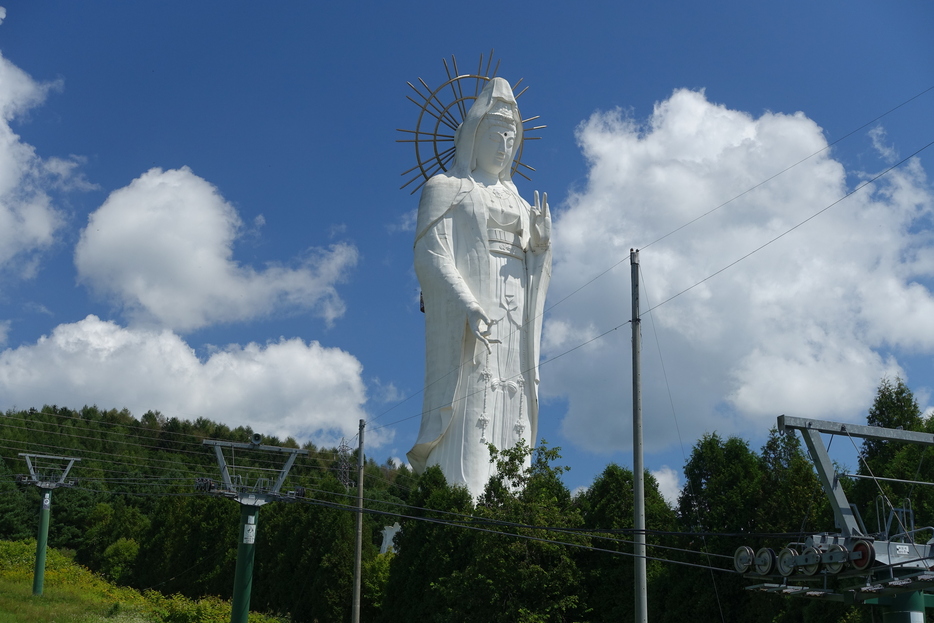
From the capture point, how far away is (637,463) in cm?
1362

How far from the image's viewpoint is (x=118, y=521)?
41.3 m

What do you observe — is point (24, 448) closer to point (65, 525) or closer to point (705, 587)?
point (65, 525)

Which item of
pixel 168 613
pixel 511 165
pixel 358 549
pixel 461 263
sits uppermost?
pixel 511 165

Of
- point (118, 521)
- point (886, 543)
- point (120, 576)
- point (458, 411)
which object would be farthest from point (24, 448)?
point (886, 543)

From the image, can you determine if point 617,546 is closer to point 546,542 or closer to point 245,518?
point 546,542

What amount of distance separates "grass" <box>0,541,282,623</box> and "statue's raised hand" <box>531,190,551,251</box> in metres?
12.0

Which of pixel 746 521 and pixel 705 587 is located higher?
pixel 746 521

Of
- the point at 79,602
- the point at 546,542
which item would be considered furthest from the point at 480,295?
the point at 79,602

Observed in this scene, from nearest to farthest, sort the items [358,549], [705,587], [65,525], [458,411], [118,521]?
1. [705,587]
2. [358,549]
3. [458,411]
4. [118,521]
5. [65,525]

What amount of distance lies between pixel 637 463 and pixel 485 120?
646 inches

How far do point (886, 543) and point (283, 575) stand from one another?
19668 mm

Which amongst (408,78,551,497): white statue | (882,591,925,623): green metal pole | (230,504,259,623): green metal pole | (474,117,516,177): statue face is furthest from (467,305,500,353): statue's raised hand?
(882,591,925,623): green metal pole

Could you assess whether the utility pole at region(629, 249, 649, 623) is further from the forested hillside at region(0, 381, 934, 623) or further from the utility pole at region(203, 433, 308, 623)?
the utility pole at region(203, 433, 308, 623)

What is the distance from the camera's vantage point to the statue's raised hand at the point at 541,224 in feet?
90.2
